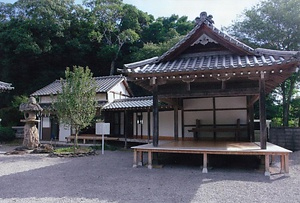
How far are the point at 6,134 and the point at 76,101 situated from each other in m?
11.3

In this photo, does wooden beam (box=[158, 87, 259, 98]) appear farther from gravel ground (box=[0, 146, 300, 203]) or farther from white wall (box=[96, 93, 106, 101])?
white wall (box=[96, 93, 106, 101])

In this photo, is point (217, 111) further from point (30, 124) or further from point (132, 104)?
point (30, 124)

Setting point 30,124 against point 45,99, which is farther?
point 45,99

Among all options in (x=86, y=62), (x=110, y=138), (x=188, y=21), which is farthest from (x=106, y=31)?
(x=110, y=138)

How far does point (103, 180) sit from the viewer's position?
668cm

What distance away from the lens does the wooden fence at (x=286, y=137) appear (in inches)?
498

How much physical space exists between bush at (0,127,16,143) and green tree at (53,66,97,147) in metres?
9.94

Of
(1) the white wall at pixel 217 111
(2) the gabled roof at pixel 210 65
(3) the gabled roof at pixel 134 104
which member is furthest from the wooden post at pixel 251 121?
(3) the gabled roof at pixel 134 104

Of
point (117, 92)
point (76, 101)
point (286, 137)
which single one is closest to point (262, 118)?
point (286, 137)

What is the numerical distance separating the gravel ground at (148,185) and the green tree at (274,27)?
408 inches

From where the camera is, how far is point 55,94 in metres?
19.3

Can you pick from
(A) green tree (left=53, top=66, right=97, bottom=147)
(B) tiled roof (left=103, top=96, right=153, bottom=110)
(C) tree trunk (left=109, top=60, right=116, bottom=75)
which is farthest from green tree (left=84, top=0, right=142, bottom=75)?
(A) green tree (left=53, top=66, right=97, bottom=147)

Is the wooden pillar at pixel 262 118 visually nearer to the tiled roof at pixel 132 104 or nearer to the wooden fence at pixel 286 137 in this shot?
the wooden fence at pixel 286 137

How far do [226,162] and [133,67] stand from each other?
196 inches
